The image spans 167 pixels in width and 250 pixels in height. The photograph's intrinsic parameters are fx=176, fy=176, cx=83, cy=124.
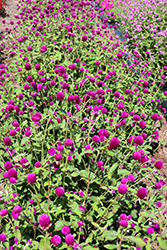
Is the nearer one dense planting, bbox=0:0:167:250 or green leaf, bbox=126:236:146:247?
green leaf, bbox=126:236:146:247

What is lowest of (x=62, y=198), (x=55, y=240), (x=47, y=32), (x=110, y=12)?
(x=62, y=198)

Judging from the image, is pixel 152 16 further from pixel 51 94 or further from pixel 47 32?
pixel 51 94

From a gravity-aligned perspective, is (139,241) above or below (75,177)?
above

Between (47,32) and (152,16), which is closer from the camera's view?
(47,32)

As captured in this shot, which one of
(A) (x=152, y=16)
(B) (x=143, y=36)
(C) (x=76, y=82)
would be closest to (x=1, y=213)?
(C) (x=76, y=82)

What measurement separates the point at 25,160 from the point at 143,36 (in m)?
5.77

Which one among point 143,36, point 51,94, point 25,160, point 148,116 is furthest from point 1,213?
point 143,36

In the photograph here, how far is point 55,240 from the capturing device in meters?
1.30

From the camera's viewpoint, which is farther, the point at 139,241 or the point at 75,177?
the point at 75,177

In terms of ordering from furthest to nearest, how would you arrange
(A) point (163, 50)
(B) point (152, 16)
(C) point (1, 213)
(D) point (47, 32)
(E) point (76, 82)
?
1. (B) point (152, 16)
2. (A) point (163, 50)
3. (D) point (47, 32)
4. (E) point (76, 82)
5. (C) point (1, 213)

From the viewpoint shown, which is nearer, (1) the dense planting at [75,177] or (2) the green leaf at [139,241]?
(2) the green leaf at [139,241]

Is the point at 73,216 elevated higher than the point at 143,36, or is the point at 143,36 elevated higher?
the point at 143,36

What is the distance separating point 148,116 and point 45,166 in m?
2.55

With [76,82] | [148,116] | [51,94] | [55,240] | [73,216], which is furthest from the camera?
[148,116]
